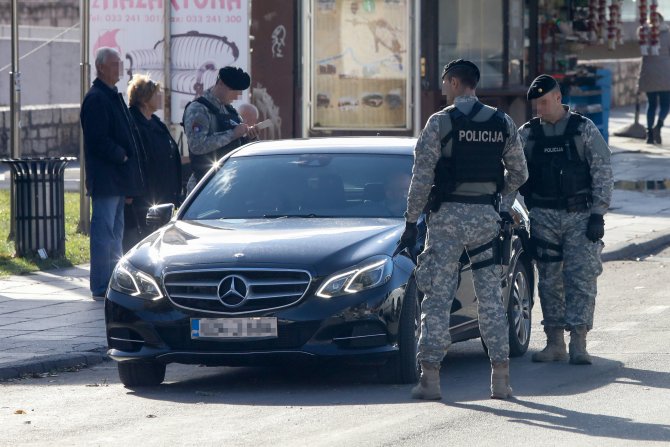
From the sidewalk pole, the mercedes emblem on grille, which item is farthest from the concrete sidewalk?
the sidewalk pole

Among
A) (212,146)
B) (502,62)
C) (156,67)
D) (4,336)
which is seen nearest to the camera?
(4,336)

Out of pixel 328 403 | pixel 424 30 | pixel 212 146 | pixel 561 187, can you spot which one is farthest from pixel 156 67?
pixel 328 403

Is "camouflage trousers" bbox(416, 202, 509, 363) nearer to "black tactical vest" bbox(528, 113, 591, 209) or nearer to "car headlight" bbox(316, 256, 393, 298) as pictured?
"car headlight" bbox(316, 256, 393, 298)

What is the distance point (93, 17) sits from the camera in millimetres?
17594

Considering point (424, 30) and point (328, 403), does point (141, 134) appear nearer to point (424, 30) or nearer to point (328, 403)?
point (328, 403)

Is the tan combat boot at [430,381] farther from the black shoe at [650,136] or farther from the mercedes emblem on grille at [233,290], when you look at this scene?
the black shoe at [650,136]

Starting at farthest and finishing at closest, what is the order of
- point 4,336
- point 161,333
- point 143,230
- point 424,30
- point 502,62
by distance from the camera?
point 502,62
point 424,30
point 143,230
point 4,336
point 161,333

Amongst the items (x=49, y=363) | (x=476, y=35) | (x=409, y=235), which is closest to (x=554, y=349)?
(x=409, y=235)

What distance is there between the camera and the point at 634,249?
53.5 feet

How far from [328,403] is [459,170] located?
1.41 meters

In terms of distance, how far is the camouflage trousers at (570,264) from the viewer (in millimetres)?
9711

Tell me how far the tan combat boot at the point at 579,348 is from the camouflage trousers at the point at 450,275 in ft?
4.60

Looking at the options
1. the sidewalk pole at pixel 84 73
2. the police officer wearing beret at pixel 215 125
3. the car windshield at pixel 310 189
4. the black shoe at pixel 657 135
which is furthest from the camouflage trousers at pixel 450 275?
the black shoe at pixel 657 135

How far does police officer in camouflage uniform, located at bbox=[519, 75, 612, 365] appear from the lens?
960 centimetres
